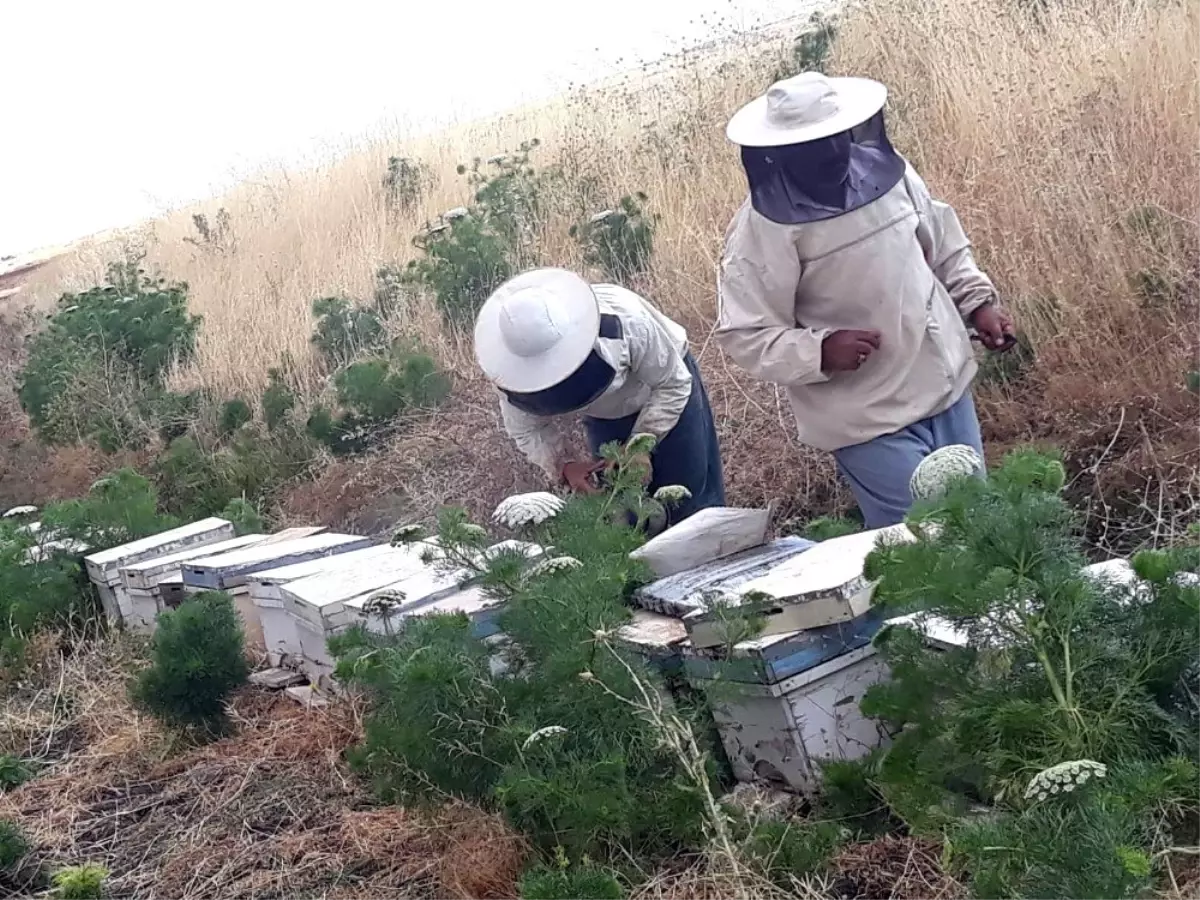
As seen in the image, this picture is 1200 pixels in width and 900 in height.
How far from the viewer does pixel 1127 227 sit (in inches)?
203

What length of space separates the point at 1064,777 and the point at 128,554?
4.72 metres

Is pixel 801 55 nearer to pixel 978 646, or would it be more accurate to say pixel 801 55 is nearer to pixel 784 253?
pixel 784 253

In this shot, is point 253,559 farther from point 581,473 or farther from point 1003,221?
point 1003,221

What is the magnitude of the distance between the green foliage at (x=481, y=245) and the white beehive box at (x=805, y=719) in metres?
5.38

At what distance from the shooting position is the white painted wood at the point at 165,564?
5.33 m

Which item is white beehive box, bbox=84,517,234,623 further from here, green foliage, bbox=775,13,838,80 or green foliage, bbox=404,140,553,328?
green foliage, bbox=775,13,838,80

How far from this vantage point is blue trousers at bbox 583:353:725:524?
4.60 meters

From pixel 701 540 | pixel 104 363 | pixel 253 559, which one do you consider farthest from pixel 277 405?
pixel 701 540

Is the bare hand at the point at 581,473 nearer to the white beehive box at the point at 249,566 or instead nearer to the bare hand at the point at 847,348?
the bare hand at the point at 847,348

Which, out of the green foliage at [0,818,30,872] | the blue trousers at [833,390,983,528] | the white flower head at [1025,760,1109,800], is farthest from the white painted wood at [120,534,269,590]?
the white flower head at [1025,760,1109,800]

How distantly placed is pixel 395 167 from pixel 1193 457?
9.35 metres

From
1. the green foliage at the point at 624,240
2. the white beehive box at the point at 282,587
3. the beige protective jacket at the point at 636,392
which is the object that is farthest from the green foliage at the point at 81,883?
the green foliage at the point at 624,240

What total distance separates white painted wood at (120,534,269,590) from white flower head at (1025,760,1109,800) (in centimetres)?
411

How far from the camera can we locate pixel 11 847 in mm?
3633
